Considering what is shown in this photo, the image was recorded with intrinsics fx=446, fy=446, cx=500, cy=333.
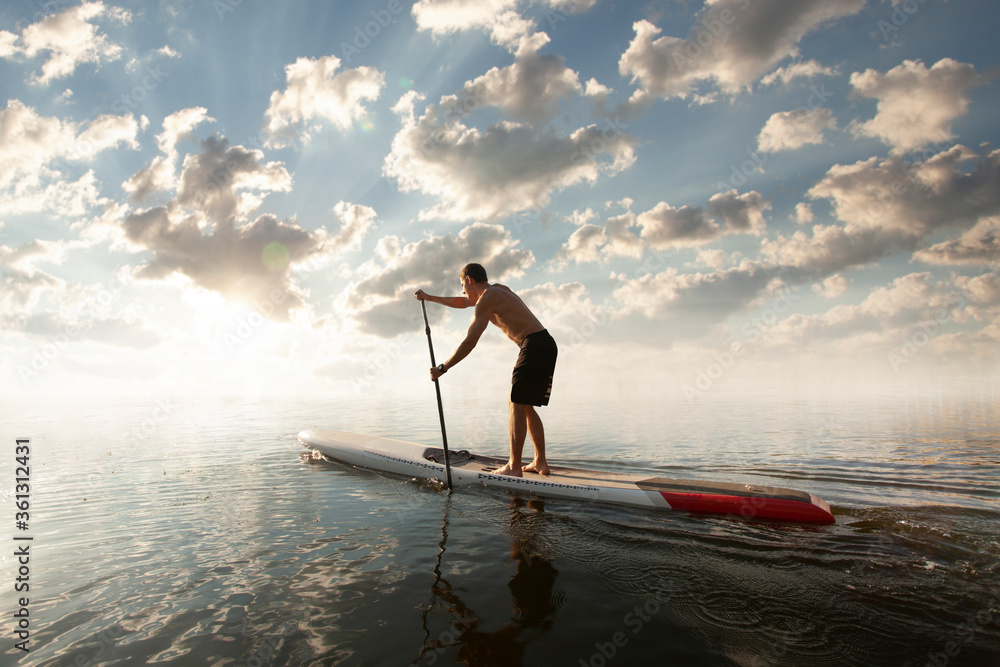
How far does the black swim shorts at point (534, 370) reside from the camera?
6.05 meters

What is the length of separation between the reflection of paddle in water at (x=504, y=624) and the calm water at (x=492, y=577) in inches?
0.6

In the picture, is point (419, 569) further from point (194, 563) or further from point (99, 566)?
point (99, 566)

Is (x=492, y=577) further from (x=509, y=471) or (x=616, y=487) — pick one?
(x=509, y=471)

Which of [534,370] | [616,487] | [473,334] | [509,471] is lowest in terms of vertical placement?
[616,487]

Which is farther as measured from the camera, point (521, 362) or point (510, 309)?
point (510, 309)

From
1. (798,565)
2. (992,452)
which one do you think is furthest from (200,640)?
(992,452)

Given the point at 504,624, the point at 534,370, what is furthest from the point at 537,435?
the point at 504,624

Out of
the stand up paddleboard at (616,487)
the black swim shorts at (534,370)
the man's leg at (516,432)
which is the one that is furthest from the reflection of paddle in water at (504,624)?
the black swim shorts at (534,370)

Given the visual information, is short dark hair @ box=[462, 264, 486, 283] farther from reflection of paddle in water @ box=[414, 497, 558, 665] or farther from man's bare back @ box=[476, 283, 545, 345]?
reflection of paddle in water @ box=[414, 497, 558, 665]

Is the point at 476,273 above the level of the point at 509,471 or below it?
above

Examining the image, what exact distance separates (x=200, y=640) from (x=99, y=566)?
195 cm

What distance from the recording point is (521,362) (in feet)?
20.3

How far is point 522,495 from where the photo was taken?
582 centimetres

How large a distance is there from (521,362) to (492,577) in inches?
127
